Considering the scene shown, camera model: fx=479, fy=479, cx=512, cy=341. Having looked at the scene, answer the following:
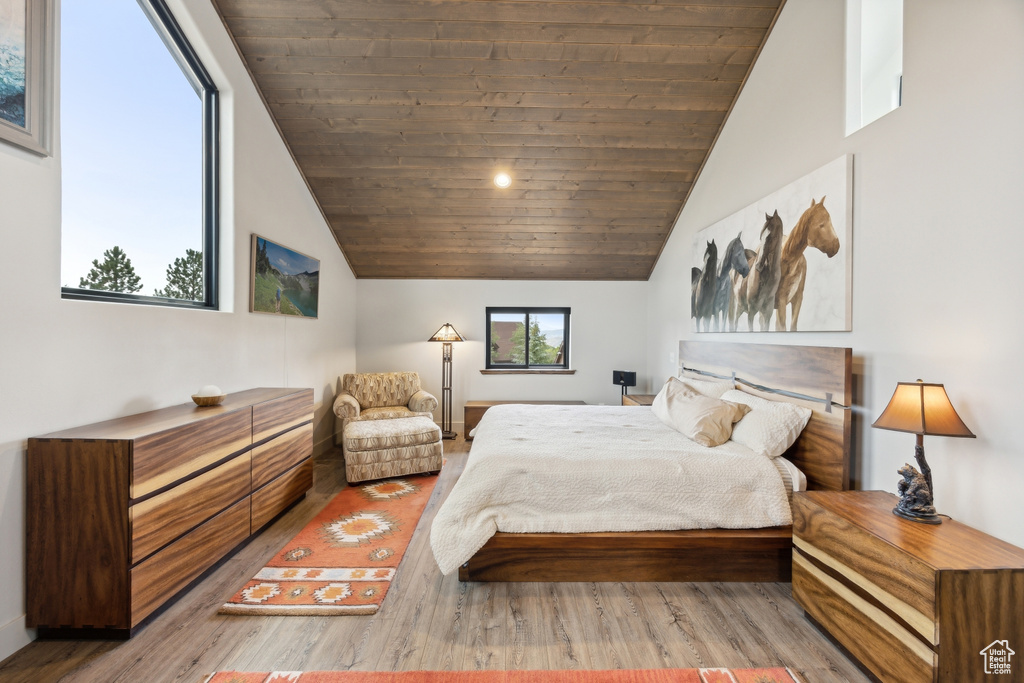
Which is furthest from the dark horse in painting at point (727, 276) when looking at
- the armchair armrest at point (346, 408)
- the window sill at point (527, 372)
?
the armchair armrest at point (346, 408)

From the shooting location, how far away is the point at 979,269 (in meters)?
1.80

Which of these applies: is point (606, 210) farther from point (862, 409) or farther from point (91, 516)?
point (91, 516)

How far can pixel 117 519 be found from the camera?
1.84 m

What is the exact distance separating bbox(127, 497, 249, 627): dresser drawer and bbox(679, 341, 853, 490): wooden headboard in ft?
10.2

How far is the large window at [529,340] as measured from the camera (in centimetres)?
590

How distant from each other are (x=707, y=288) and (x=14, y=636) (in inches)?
175

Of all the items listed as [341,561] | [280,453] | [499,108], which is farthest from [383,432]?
[499,108]

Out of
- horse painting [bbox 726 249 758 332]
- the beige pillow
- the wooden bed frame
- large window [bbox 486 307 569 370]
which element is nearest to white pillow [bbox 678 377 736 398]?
the beige pillow

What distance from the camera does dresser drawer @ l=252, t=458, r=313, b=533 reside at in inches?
111

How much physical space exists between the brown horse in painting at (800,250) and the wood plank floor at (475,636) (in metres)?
1.61

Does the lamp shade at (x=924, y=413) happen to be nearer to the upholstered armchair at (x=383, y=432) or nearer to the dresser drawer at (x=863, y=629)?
the dresser drawer at (x=863, y=629)

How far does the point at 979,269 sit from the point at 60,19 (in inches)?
152

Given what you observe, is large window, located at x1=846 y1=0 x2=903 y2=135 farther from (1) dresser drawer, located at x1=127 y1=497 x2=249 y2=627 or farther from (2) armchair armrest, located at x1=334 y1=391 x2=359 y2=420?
(2) armchair armrest, located at x1=334 y1=391 x2=359 y2=420

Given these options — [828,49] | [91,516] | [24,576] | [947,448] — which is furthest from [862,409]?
[24,576]
